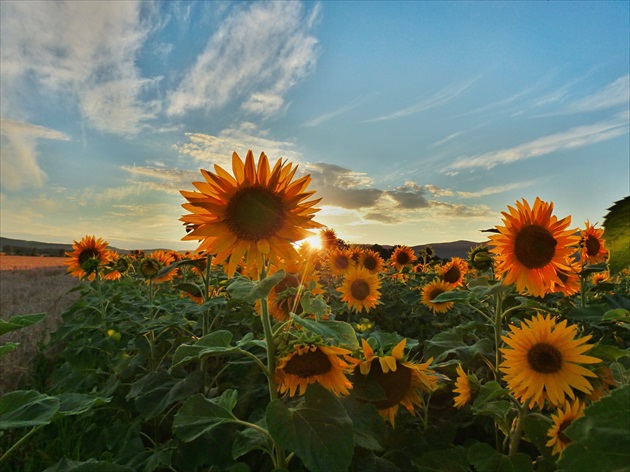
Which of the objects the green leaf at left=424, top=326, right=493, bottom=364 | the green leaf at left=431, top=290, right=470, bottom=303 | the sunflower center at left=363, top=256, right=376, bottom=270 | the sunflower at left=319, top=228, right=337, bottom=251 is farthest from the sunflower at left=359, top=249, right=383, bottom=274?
the green leaf at left=431, top=290, right=470, bottom=303

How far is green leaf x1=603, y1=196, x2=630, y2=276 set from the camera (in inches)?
24.0

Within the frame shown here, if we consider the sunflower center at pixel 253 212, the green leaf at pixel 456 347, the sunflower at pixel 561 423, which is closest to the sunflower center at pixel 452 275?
the green leaf at pixel 456 347

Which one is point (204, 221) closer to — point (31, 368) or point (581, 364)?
point (581, 364)

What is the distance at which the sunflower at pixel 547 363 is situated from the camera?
1748 millimetres

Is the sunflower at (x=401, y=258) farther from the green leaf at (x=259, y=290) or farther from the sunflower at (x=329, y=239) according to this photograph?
the green leaf at (x=259, y=290)

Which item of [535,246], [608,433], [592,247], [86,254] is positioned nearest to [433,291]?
[592,247]

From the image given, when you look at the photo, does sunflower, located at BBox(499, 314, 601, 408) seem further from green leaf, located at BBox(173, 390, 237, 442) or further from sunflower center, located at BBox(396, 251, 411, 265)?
sunflower center, located at BBox(396, 251, 411, 265)

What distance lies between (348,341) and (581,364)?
1023 millimetres

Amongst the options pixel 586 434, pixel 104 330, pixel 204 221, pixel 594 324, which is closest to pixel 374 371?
pixel 204 221

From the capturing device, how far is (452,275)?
5.08 metres

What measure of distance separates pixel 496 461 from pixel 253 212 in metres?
1.31

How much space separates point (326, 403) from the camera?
60.4 inches

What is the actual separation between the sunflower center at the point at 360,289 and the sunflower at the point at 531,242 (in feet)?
7.38

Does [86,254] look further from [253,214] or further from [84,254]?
[253,214]
